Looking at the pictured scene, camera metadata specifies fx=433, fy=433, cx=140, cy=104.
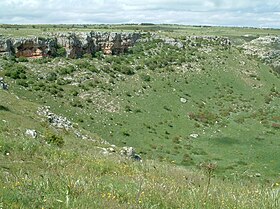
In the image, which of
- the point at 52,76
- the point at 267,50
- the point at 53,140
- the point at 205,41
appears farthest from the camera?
the point at 267,50

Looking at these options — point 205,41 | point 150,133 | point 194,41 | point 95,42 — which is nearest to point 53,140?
point 150,133

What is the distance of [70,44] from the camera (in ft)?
164

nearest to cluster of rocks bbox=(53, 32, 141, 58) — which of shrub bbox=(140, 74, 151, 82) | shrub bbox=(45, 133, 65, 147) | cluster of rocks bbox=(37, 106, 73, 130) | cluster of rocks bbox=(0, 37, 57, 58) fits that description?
cluster of rocks bbox=(0, 37, 57, 58)

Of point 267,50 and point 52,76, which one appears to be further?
point 267,50

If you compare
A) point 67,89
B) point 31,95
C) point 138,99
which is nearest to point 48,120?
point 31,95

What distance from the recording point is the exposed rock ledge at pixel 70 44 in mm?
44688

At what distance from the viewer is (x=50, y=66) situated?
Answer: 44.6 m

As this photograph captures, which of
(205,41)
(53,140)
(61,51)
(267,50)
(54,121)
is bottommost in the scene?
(267,50)

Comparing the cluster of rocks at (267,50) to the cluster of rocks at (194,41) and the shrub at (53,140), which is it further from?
the shrub at (53,140)

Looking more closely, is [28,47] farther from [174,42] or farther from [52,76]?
[174,42]

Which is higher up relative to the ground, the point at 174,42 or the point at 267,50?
the point at 174,42

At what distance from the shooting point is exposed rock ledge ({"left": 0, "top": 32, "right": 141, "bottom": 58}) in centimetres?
4469

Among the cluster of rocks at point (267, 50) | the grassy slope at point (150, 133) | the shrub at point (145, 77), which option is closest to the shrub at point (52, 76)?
the grassy slope at point (150, 133)

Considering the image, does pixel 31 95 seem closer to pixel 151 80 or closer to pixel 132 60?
pixel 151 80
